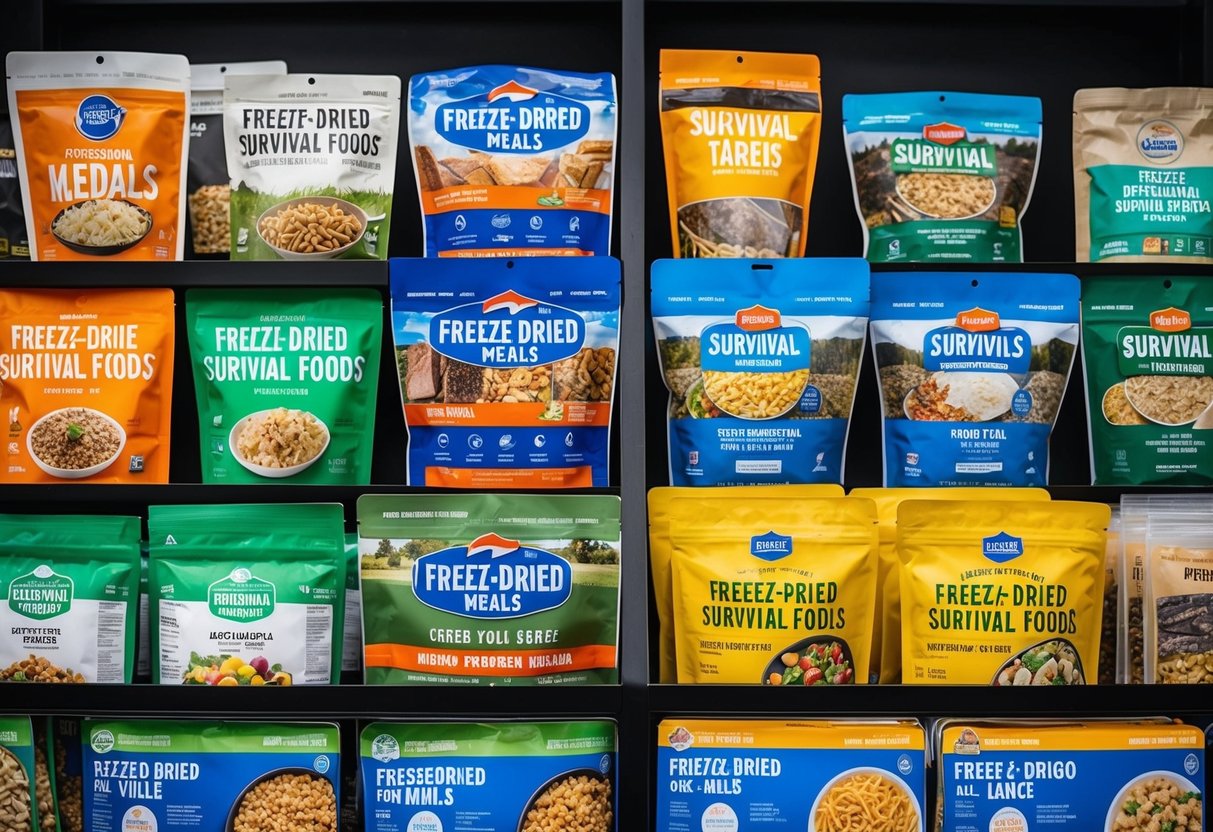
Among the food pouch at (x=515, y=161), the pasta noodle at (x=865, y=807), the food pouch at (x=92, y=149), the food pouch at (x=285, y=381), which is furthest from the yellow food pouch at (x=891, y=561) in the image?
the food pouch at (x=92, y=149)

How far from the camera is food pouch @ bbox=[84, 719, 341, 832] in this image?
6.35ft

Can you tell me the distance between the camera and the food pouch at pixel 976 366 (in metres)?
2.17

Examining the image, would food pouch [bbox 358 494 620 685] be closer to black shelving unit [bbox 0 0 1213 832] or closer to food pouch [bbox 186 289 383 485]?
food pouch [bbox 186 289 383 485]

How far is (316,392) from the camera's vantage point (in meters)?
2.16

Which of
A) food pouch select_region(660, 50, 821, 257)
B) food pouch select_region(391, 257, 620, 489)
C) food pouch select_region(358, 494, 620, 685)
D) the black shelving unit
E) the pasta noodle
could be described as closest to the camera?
the pasta noodle

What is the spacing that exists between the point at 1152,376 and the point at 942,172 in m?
0.60

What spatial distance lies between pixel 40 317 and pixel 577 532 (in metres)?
1.15

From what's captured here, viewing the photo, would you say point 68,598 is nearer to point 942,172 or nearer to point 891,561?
point 891,561

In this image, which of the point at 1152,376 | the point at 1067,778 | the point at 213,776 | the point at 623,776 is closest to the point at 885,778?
the point at 1067,778

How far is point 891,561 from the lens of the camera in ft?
6.88

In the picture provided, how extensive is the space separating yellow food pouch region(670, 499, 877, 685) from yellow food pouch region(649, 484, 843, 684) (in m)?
0.05

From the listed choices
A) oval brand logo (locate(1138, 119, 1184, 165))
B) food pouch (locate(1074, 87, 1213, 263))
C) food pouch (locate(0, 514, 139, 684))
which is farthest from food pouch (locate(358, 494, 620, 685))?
oval brand logo (locate(1138, 119, 1184, 165))

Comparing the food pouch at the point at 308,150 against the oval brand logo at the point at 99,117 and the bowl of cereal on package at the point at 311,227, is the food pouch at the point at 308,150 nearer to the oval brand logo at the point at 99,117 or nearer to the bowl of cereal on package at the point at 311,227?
the bowl of cereal on package at the point at 311,227

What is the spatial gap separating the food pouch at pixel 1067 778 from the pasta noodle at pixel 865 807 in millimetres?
78
